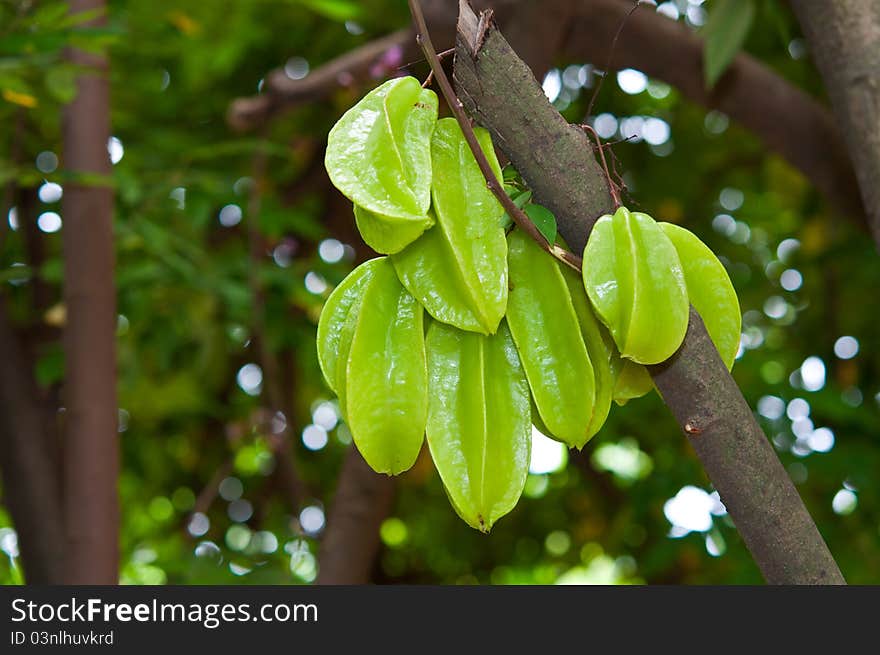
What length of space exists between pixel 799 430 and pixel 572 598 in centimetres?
131

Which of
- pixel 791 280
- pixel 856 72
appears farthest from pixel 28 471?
pixel 791 280

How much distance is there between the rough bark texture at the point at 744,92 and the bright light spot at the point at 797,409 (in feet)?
1.12

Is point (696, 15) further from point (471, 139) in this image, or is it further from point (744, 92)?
point (471, 139)

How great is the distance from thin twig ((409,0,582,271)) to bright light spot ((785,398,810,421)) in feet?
4.32

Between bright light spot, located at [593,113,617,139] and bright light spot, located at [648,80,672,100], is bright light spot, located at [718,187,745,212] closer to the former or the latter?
bright light spot, located at [648,80,672,100]

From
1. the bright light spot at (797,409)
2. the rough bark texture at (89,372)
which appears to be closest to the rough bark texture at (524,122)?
the rough bark texture at (89,372)

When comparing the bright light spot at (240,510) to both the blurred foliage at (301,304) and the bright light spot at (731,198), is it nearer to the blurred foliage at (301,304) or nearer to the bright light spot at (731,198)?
the blurred foliage at (301,304)

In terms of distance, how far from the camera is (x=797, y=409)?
68.6 inches

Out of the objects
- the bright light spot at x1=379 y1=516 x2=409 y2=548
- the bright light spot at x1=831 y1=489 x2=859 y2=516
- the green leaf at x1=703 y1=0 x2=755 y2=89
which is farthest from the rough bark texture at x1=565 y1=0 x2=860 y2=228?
the bright light spot at x1=379 y1=516 x2=409 y2=548

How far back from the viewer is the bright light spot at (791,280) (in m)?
2.46

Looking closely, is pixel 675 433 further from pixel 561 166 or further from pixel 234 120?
pixel 561 166

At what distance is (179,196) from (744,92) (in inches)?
41.3

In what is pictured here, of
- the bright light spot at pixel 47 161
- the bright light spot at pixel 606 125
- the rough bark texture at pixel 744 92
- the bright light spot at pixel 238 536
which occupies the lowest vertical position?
the bright light spot at pixel 238 536

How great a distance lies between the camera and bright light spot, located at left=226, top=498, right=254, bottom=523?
103 inches
